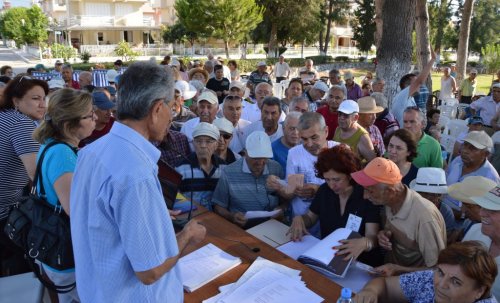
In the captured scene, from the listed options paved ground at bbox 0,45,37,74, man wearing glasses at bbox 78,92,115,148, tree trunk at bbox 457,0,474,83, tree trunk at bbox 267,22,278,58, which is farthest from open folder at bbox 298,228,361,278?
tree trunk at bbox 267,22,278,58

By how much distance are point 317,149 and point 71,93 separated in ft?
6.54

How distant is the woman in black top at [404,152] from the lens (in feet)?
11.6

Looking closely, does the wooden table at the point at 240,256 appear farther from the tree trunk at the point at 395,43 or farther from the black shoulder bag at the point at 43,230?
the tree trunk at the point at 395,43

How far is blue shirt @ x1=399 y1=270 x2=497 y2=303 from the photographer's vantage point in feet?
6.42

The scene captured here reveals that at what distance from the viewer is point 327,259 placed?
2121 mm

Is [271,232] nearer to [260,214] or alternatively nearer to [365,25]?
[260,214]

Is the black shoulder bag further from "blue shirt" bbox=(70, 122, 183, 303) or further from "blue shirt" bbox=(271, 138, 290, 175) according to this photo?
"blue shirt" bbox=(271, 138, 290, 175)

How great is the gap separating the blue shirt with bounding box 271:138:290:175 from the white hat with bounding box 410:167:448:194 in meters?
1.28

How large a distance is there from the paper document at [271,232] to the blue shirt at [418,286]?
804 mm

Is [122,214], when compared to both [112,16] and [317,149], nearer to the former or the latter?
[317,149]

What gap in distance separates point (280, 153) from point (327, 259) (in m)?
1.91

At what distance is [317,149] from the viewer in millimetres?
3369

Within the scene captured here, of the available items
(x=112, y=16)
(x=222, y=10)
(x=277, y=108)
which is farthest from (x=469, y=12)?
(x=112, y=16)

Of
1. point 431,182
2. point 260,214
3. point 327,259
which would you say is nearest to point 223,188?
point 260,214
